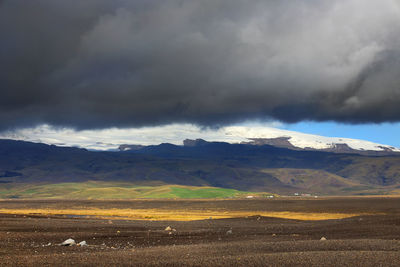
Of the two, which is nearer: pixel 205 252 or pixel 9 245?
pixel 205 252

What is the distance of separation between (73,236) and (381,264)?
33319 millimetres

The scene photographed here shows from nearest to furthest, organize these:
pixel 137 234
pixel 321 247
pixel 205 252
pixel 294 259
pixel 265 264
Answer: pixel 265 264 < pixel 294 259 < pixel 205 252 < pixel 321 247 < pixel 137 234

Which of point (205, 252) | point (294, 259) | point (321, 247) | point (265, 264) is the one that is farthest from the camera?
point (321, 247)

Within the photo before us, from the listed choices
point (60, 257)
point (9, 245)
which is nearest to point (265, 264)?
point (60, 257)

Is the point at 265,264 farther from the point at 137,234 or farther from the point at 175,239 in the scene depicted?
the point at 137,234

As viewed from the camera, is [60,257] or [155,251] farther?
[155,251]

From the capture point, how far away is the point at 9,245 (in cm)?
4009

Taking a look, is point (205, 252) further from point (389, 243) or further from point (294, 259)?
point (389, 243)

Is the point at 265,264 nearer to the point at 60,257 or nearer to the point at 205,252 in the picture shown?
the point at 205,252

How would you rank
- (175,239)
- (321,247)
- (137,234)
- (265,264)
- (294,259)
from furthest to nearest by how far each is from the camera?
(137,234)
(175,239)
(321,247)
(294,259)
(265,264)

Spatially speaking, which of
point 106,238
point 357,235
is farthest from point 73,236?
point 357,235

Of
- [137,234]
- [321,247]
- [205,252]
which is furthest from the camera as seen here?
[137,234]

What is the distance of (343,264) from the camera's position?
29.5m

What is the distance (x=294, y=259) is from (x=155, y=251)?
11.0 metres
